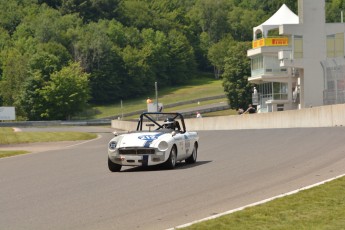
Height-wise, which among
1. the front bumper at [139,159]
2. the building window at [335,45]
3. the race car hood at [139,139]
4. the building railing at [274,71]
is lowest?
the front bumper at [139,159]

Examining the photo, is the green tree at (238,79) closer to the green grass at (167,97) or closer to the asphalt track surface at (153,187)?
the green grass at (167,97)

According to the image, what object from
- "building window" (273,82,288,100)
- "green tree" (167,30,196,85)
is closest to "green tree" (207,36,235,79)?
"green tree" (167,30,196,85)

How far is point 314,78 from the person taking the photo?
3049 inches

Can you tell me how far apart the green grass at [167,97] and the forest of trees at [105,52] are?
306cm

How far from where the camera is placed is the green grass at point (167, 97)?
138m

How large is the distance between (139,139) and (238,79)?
98384mm

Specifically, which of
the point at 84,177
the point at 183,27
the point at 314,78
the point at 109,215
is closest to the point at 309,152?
the point at 84,177

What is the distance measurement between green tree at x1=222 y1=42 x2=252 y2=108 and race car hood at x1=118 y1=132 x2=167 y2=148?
310ft

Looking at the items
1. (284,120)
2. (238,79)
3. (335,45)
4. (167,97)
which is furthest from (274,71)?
(167,97)

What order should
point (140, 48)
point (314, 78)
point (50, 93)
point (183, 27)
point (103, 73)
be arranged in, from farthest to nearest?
point (183, 27) → point (140, 48) → point (103, 73) → point (50, 93) → point (314, 78)

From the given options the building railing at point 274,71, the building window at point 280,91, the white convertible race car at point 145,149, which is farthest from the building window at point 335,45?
the white convertible race car at point 145,149

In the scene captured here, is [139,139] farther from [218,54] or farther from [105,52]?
[218,54]

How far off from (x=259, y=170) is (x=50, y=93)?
10875 cm

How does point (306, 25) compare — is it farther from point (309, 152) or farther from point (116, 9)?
point (116, 9)
